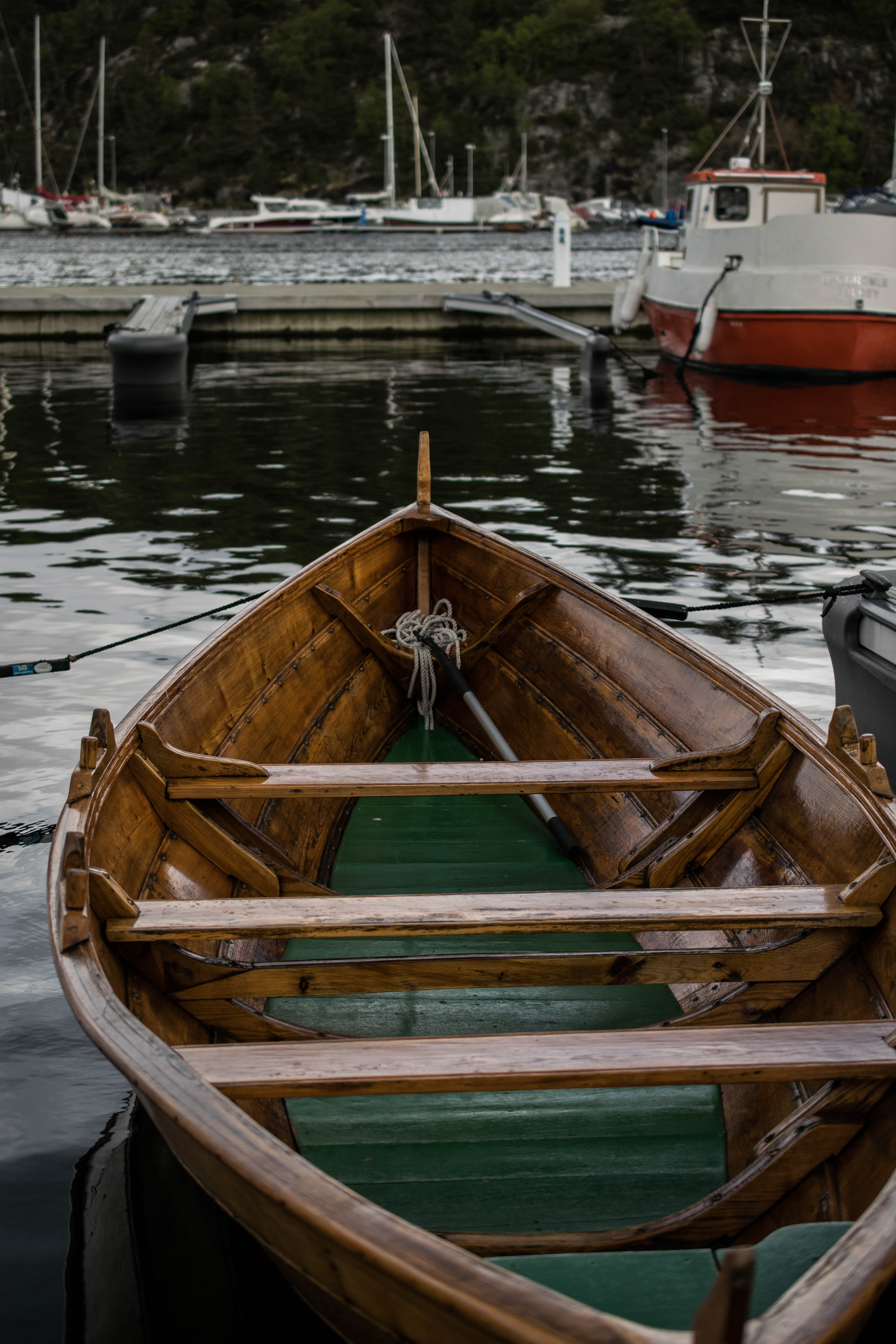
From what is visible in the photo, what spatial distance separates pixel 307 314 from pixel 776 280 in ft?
33.9

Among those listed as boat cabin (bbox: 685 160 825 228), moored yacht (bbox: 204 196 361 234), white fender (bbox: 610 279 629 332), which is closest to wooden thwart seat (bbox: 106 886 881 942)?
boat cabin (bbox: 685 160 825 228)

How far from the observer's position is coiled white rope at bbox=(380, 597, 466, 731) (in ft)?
18.2

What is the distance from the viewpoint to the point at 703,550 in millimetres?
9648

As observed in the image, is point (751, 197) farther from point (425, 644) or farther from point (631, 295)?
point (425, 644)

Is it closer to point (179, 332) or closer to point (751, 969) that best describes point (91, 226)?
point (179, 332)

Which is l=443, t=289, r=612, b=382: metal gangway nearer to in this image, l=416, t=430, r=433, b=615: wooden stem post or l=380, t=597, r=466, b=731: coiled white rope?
l=416, t=430, r=433, b=615: wooden stem post

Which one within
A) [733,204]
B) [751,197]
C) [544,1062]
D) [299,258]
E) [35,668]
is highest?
[299,258]

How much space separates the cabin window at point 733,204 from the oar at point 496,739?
18590mm

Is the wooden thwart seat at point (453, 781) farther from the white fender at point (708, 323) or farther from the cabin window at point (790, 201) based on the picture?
the cabin window at point (790, 201)

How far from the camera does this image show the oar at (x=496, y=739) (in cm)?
445

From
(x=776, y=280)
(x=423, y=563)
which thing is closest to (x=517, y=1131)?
(x=423, y=563)

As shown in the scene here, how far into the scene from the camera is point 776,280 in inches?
740

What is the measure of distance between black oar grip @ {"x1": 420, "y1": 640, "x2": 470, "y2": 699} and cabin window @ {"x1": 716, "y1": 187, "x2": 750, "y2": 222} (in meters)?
18.6

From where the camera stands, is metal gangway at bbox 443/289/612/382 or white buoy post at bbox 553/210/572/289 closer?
Result: metal gangway at bbox 443/289/612/382
